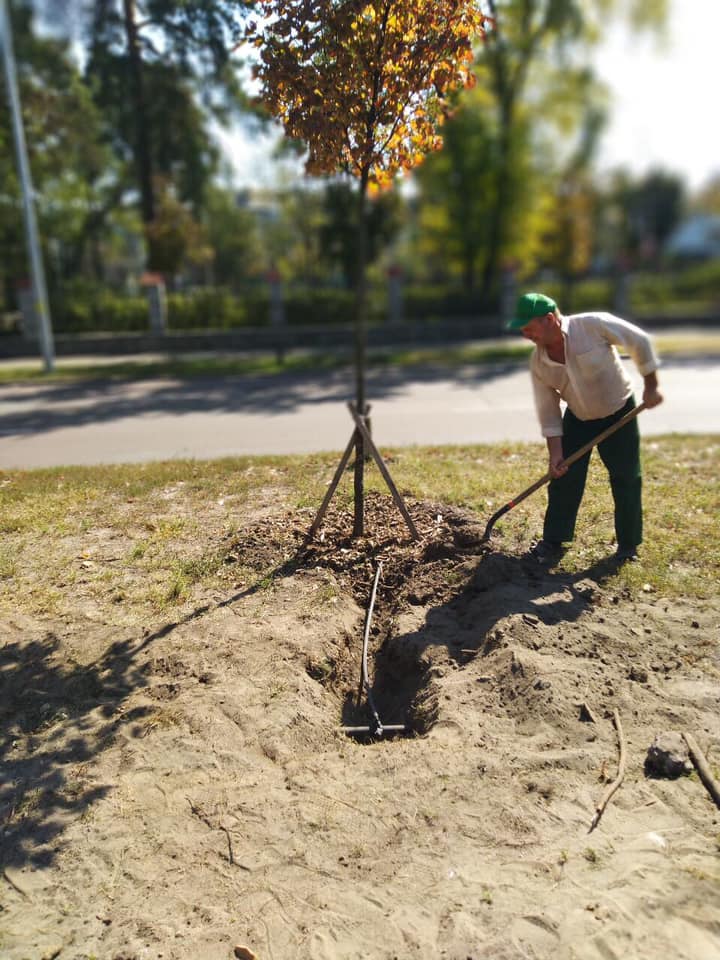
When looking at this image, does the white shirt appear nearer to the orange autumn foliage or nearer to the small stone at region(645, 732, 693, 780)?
the orange autumn foliage

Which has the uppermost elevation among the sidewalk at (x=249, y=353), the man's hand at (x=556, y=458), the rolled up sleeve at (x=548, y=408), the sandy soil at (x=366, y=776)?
the rolled up sleeve at (x=548, y=408)

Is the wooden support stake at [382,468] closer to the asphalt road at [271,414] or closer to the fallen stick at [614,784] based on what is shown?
the fallen stick at [614,784]

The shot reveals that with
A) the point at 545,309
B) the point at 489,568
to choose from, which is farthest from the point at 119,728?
the point at 545,309

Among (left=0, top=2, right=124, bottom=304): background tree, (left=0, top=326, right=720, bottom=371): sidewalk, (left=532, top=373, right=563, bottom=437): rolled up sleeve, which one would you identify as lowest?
(left=0, top=326, right=720, bottom=371): sidewalk

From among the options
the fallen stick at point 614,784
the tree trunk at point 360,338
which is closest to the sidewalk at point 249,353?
the tree trunk at point 360,338

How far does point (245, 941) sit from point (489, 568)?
292 cm

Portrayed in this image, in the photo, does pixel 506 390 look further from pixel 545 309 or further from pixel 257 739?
pixel 257 739

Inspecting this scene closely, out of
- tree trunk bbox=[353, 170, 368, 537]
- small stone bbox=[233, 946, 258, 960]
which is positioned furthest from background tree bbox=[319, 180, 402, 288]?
small stone bbox=[233, 946, 258, 960]

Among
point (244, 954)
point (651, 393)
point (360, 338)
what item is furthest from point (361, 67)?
point (244, 954)

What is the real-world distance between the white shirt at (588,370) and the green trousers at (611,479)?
0.15 m

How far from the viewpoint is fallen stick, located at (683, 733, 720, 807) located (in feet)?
11.3

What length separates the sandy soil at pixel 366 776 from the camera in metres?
2.99

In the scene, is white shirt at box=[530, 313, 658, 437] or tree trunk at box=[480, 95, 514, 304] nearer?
white shirt at box=[530, 313, 658, 437]

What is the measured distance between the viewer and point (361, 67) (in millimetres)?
5012
